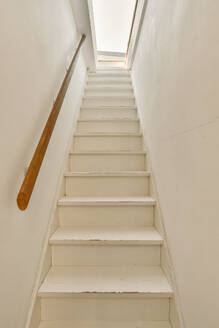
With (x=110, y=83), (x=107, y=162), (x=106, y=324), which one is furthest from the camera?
(x=110, y=83)

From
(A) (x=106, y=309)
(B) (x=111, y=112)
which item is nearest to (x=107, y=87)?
(B) (x=111, y=112)

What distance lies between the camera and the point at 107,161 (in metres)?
2.05

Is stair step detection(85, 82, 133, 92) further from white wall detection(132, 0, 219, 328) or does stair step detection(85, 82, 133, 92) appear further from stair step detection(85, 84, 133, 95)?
white wall detection(132, 0, 219, 328)

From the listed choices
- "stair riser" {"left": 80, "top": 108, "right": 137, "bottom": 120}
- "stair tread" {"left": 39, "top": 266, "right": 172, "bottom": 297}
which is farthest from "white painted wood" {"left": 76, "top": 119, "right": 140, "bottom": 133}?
"stair tread" {"left": 39, "top": 266, "right": 172, "bottom": 297}

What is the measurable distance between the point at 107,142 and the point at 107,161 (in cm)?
29

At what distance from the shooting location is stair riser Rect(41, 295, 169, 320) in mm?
1146

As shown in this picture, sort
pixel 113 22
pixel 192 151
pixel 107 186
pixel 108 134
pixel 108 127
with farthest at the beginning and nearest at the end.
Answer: pixel 113 22, pixel 108 127, pixel 108 134, pixel 107 186, pixel 192 151

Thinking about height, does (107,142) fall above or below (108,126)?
below

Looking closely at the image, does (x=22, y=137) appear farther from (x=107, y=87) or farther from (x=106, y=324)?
(x=107, y=87)

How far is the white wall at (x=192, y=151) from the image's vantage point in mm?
764

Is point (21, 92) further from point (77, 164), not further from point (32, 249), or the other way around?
point (77, 164)

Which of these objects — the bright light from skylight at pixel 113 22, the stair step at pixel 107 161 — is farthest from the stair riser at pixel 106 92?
the bright light from skylight at pixel 113 22

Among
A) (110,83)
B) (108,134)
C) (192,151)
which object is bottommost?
(192,151)

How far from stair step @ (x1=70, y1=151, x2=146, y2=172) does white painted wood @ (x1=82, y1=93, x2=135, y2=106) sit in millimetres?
1128
